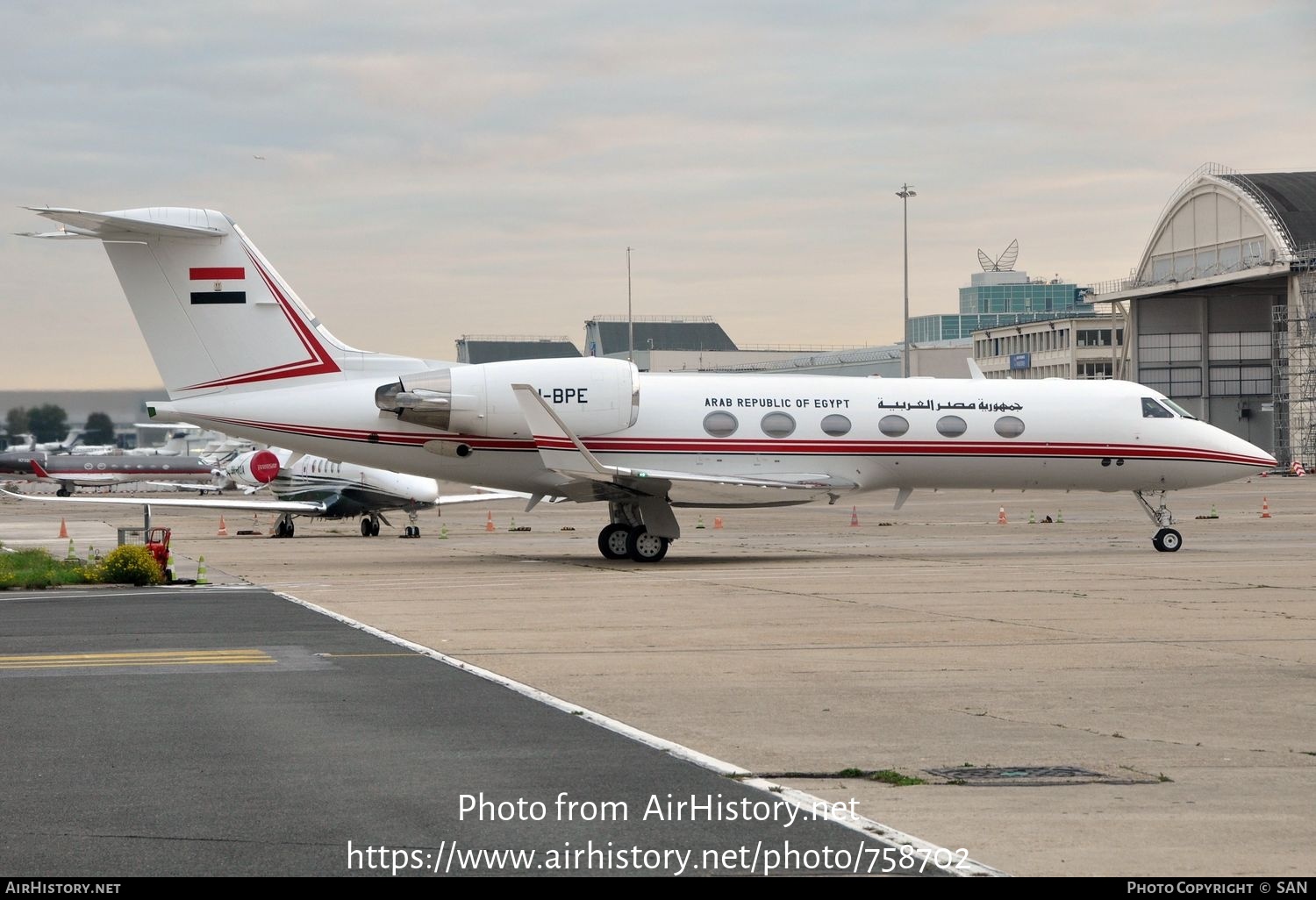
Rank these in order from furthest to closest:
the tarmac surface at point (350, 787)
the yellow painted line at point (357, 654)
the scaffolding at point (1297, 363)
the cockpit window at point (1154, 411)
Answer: the scaffolding at point (1297, 363) < the cockpit window at point (1154, 411) < the yellow painted line at point (357, 654) < the tarmac surface at point (350, 787)

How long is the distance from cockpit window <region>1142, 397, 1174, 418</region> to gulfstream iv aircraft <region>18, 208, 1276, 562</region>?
5.85 feet

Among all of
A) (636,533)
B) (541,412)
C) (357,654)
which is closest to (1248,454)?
(636,533)

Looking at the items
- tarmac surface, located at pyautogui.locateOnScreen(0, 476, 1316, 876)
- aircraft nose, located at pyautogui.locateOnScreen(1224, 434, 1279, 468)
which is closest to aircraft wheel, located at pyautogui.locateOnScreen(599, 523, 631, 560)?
tarmac surface, located at pyautogui.locateOnScreen(0, 476, 1316, 876)

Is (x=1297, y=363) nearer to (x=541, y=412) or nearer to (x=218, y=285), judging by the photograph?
(x=541, y=412)

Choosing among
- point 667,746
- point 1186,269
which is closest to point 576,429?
point 667,746

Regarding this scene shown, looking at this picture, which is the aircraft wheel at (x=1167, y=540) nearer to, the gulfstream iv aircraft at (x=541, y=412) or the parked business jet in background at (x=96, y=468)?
the gulfstream iv aircraft at (x=541, y=412)

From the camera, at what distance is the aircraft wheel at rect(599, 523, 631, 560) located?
27594mm

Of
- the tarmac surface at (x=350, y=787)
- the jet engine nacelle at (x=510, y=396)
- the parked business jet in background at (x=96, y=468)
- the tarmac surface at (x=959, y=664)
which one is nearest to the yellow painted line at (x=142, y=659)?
the tarmac surface at (x=350, y=787)

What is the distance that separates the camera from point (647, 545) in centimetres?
2738

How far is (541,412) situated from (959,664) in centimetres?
1385

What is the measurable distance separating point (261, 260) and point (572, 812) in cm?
2176

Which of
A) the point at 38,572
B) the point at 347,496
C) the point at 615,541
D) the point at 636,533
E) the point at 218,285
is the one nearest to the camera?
the point at 38,572

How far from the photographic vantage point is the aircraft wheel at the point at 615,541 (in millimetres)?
27594

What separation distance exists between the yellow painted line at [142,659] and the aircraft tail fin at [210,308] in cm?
1306
